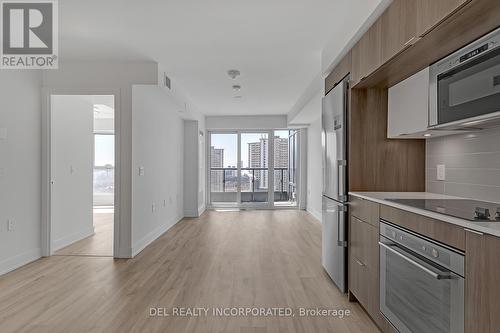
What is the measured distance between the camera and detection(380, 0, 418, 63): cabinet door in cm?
176

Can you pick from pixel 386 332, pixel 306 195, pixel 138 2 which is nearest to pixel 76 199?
pixel 138 2

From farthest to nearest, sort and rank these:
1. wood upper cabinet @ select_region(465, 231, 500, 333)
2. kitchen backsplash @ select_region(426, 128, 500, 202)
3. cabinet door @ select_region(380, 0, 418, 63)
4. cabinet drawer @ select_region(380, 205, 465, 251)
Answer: kitchen backsplash @ select_region(426, 128, 500, 202) < cabinet door @ select_region(380, 0, 418, 63) < cabinet drawer @ select_region(380, 205, 465, 251) < wood upper cabinet @ select_region(465, 231, 500, 333)

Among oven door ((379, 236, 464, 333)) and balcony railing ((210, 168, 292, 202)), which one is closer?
oven door ((379, 236, 464, 333))

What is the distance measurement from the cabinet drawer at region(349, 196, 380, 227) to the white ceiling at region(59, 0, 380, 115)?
1379 millimetres

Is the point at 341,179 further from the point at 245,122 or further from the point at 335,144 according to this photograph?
the point at 245,122

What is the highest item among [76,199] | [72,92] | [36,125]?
[72,92]

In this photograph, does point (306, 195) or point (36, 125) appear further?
point (306, 195)

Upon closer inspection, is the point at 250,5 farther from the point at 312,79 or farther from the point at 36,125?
the point at 36,125

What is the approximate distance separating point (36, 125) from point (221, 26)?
8.90ft

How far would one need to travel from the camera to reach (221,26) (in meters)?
3.06

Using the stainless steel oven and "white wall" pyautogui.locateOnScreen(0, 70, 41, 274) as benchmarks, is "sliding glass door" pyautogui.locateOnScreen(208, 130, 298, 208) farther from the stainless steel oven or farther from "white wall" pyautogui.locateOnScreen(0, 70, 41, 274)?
the stainless steel oven

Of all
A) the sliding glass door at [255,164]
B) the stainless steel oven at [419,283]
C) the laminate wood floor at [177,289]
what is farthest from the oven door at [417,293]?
the sliding glass door at [255,164]

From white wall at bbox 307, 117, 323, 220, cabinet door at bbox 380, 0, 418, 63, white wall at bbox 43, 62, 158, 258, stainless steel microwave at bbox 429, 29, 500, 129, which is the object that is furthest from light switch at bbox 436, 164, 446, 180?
white wall at bbox 307, 117, 323, 220

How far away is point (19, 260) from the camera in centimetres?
361
